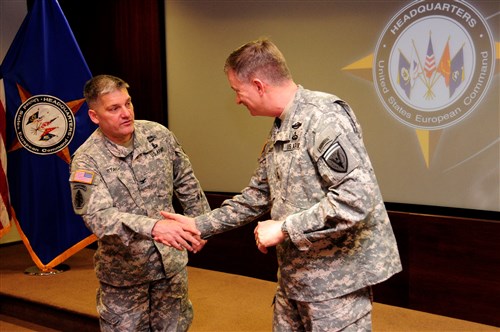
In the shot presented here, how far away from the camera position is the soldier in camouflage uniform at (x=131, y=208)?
2240mm

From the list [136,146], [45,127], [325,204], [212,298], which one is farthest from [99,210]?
[45,127]

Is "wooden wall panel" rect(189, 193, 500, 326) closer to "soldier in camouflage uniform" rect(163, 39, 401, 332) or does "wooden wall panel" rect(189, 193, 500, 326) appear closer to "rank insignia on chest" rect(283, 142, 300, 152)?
"soldier in camouflage uniform" rect(163, 39, 401, 332)

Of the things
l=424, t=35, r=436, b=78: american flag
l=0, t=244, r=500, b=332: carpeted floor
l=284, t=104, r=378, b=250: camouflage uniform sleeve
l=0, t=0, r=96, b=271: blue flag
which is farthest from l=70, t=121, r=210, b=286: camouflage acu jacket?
l=424, t=35, r=436, b=78: american flag

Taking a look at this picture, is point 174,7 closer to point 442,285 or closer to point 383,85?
point 383,85

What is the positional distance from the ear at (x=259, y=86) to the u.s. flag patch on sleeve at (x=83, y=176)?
2.80 feet

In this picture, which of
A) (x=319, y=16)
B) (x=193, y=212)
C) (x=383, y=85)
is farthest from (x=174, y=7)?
(x=193, y=212)

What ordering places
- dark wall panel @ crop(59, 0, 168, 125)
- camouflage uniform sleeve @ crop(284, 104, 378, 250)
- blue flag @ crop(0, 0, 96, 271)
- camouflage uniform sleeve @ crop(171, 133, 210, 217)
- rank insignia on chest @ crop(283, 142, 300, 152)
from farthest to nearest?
dark wall panel @ crop(59, 0, 168, 125) → blue flag @ crop(0, 0, 96, 271) → camouflage uniform sleeve @ crop(171, 133, 210, 217) → rank insignia on chest @ crop(283, 142, 300, 152) → camouflage uniform sleeve @ crop(284, 104, 378, 250)

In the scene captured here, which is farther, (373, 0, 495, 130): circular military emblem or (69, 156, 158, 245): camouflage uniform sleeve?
(373, 0, 495, 130): circular military emblem

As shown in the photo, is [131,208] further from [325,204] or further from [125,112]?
[325,204]

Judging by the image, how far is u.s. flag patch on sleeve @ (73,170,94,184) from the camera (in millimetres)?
2287

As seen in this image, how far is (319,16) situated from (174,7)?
4.25 feet

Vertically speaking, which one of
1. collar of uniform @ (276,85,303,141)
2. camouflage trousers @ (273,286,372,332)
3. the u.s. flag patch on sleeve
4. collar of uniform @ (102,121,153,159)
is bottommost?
camouflage trousers @ (273,286,372,332)

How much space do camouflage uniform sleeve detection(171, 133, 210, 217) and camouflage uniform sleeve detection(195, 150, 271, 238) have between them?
41 cm

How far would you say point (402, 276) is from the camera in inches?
141
